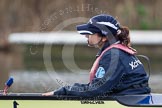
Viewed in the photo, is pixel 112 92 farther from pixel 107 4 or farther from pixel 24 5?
pixel 24 5

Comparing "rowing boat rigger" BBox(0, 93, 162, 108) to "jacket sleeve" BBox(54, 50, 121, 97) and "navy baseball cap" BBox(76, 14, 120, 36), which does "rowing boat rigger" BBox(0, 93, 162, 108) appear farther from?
"navy baseball cap" BBox(76, 14, 120, 36)

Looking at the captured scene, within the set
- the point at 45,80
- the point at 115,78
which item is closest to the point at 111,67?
the point at 115,78

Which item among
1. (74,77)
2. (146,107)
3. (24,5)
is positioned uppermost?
(24,5)

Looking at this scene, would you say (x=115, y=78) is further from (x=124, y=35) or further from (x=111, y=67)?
(x=124, y=35)

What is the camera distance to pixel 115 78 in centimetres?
540

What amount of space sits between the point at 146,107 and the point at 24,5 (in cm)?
1094

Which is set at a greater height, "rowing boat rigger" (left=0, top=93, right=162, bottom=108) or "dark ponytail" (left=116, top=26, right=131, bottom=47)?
"dark ponytail" (left=116, top=26, right=131, bottom=47)

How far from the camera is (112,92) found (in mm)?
5551

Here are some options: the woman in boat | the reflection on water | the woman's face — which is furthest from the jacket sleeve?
the reflection on water

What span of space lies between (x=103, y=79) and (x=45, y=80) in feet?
17.2

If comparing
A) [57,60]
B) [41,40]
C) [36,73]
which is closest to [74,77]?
[36,73]

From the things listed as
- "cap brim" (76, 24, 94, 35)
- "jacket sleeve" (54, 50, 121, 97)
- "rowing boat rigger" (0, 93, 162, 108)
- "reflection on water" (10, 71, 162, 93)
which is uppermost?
"reflection on water" (10, 71, 162, 93)

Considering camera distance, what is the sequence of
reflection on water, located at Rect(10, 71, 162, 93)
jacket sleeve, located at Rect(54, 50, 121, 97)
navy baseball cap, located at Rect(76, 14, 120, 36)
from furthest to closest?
reflection on water, located at Rect(10, 71, 162, 93)
navy baseball cap, located at Rect(76, 14, 120, 36)
jacket sleeve, located at Rect(54, 50, 121, 97)

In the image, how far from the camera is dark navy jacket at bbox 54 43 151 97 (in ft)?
17.7
